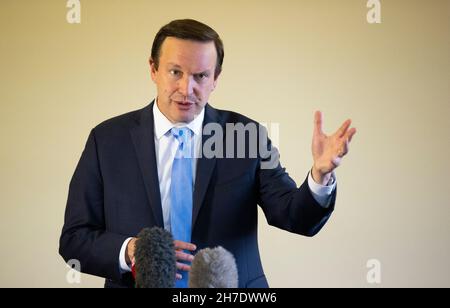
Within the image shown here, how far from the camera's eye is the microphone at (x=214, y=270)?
26.5 inches

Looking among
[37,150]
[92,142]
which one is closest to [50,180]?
[37,150]

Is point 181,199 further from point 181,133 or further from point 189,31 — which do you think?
point 189,31

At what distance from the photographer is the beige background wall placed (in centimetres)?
321

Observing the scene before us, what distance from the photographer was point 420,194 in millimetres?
3332

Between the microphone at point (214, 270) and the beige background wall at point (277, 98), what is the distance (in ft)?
8.38

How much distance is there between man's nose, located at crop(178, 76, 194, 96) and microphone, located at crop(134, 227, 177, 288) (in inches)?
29.4

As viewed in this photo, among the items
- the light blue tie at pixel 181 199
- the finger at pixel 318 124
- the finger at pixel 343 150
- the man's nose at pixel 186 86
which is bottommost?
the light blue tie at pixel 181 199

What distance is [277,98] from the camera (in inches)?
127

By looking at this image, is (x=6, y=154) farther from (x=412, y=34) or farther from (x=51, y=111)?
(x=412, y=34)

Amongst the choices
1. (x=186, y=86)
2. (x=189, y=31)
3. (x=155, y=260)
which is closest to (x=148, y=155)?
(x=186, y=86)

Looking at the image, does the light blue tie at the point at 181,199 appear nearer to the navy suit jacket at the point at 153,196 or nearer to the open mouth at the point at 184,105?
the navy suit jacket at the point at 153,196

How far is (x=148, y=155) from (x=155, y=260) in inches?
32.8

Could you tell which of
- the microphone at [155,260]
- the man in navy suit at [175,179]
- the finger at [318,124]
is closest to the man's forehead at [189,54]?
the man in navy suit at [175,179]

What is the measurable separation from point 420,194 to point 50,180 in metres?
1.84
